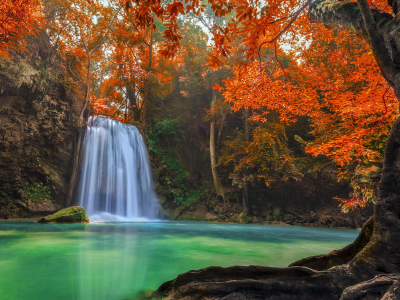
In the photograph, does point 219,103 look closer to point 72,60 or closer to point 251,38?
point 72,60

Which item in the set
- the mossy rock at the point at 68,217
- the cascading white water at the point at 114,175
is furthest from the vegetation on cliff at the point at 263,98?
the mossy rock at the point at 68,217

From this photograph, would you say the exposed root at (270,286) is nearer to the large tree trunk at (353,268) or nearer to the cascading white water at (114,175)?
the large tree trunk at (353,268)

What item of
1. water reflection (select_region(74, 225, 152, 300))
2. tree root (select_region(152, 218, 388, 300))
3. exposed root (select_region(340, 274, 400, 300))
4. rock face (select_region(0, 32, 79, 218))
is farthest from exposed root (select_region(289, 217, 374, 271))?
rock face (select_region(0, 32, 79, 218))

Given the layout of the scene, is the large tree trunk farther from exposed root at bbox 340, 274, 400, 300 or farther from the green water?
the green water

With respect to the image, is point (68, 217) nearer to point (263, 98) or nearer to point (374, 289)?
point (263, 98)

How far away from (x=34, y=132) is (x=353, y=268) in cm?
1418

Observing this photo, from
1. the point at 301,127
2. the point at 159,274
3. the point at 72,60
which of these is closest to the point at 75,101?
the point at 72,60

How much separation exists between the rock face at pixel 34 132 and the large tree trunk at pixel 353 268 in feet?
39.4

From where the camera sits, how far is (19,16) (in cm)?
903

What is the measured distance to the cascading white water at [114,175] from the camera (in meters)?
13.4

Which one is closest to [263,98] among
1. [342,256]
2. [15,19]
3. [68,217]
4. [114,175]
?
[342,256]

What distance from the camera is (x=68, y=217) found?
10195 millimetres

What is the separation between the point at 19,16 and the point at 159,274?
11.1m

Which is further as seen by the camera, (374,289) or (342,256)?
(342,256)
